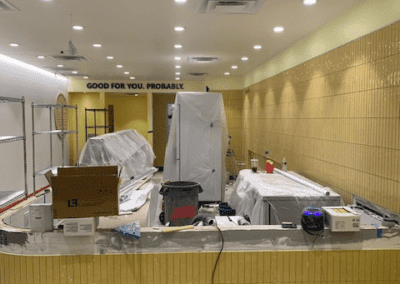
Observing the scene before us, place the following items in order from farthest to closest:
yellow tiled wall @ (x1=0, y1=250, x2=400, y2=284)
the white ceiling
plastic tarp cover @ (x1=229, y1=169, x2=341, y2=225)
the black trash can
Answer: the black trash can → plastic tarp cover @ (x1=229, y1=169, x2=341, y2=225) → the white ceiling → yellow tiled wall @ (x1=0, y1=250, x2=400, y2=284)

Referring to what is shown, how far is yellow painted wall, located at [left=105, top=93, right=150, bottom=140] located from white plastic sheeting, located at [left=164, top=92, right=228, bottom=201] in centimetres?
586

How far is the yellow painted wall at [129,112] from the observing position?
1184 centimetres

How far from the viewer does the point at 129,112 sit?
11891mm

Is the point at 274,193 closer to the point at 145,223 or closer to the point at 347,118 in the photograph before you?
the point at 347,118

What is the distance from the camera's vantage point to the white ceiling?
365 centimetres

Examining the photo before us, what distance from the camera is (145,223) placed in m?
3.36

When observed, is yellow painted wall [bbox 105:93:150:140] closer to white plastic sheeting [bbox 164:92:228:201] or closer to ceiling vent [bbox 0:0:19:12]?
white plastic sheeting [bbox 164:92:228:201]

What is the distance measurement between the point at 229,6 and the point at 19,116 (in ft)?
18.6

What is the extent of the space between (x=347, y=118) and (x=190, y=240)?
2.25 metres

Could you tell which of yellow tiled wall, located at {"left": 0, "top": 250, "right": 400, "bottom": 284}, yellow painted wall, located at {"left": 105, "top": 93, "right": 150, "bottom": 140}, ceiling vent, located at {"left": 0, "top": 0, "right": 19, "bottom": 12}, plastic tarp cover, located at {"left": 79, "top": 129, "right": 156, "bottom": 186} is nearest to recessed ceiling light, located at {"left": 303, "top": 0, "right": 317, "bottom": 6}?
yellow tiled wall, located at {"left": 0, "top": 250, "right": 400, "bottom": 284}

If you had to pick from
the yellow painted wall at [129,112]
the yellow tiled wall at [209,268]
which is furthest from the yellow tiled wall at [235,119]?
the yellow tiled wall at [209,268]

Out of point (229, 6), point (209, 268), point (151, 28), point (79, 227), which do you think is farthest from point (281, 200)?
point (151, 28)

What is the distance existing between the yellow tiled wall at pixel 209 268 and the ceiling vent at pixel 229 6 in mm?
2065

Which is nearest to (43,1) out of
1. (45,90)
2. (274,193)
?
(274,193)
